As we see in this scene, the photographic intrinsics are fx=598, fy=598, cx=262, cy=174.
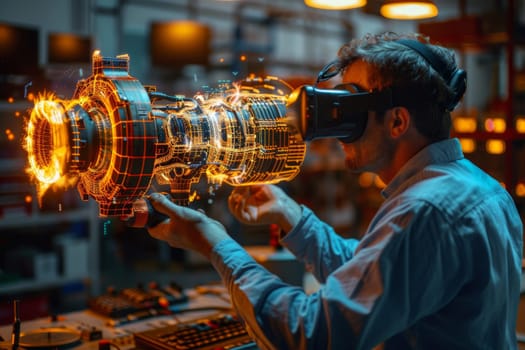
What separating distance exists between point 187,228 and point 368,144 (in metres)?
0.41

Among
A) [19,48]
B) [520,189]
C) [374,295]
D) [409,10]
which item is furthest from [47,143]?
[520,189]

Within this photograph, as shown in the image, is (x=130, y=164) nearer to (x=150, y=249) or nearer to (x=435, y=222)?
(x=435, y=222)

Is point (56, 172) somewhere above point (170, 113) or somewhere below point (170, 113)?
below

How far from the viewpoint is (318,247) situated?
162 cm

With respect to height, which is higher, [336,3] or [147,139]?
[336,3]

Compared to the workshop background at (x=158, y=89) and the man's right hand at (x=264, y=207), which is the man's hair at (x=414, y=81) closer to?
the workshop background at (x=158, y=89)

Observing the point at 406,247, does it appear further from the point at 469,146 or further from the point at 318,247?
the point at 469,146

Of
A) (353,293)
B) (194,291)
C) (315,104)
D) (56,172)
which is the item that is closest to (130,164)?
(56,172)

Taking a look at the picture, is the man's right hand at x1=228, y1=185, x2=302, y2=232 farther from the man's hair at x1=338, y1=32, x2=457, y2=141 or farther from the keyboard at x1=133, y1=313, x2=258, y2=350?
the man's hair at x1=338, y1=32, x2=457, y2=141

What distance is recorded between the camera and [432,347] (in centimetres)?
110

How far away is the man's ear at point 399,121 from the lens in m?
1.18

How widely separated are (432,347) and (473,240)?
22cm

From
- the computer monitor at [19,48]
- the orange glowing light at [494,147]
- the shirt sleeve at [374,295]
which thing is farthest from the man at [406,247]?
the orange glowing light at [494,147]

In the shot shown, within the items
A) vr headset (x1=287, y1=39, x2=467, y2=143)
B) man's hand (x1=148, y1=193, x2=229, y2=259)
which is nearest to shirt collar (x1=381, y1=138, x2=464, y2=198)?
vr headset (x1=287, y1=39, x2=467, y2=143)
